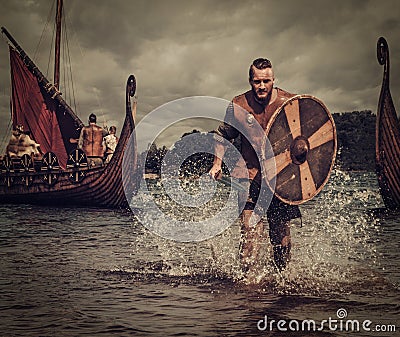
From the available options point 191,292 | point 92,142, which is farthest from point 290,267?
point 92,142

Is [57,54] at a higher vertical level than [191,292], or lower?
higher

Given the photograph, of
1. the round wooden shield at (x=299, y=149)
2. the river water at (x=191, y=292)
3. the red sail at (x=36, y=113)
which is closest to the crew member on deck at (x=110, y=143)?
the red sail at (x=36, y=113)

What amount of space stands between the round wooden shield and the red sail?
23398mm

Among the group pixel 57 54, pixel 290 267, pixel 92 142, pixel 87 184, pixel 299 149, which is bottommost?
pixel 290 267

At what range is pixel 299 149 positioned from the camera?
5.56 meters

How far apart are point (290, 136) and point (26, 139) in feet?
71.7

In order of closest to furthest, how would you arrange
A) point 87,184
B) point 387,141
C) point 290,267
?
point 290,267, point 387,141, point 87,184

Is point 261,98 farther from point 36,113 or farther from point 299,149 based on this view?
point 36,113

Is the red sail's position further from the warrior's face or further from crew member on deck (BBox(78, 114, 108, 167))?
the warrior's face

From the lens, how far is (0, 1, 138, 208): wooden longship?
858 inches

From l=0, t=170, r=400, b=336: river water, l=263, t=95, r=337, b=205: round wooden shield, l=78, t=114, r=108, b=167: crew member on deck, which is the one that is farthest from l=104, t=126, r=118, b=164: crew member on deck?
l=263, t=95, r=337, b=205: round wooden shield

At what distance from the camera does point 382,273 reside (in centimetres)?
680

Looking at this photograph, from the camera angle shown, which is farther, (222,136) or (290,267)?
(290,267)

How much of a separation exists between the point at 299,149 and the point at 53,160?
1923 cm
